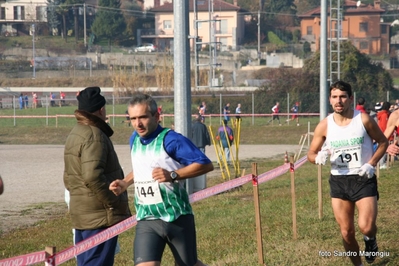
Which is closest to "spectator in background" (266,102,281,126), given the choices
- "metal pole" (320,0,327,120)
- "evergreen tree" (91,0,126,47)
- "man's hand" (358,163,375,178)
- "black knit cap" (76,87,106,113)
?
"metal pole" (320,0,327,120)

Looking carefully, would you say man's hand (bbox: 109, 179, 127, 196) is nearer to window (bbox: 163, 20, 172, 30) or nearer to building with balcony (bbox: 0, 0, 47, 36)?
building with balcony (bbox: 0, 0, 47, 36)

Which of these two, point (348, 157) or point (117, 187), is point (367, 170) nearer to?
point (348, 157)

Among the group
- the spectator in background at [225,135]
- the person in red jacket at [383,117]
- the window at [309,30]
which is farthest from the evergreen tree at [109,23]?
the person in red jacket at [383,117]

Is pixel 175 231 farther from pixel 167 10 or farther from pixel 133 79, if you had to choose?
pixel 167 10

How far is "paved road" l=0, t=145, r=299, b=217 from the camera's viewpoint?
64.0ft

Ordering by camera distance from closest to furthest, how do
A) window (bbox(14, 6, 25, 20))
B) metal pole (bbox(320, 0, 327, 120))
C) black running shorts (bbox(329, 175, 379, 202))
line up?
black running shorts (bbox(329, 175, 379, 202)), metal pole (bbox(320, 0, 327, 120)), window (bbox(14, 6, 25, 20))

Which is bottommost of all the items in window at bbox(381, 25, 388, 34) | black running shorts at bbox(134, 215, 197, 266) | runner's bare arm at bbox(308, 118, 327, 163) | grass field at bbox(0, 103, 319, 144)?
grass field at bbox(0, 103, 319, 144)

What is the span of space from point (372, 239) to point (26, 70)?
3507 inches

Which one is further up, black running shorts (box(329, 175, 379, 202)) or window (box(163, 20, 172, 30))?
window (box(163, 20, 172, 30))

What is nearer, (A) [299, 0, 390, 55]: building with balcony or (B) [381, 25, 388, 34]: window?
(A) [299, 0, 390, 55]: building with balcony

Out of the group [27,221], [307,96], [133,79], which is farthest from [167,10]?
[27,221]

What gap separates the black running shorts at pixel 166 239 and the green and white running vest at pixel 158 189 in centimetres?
5

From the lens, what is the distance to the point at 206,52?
97750mm

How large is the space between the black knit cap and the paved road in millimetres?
10287
